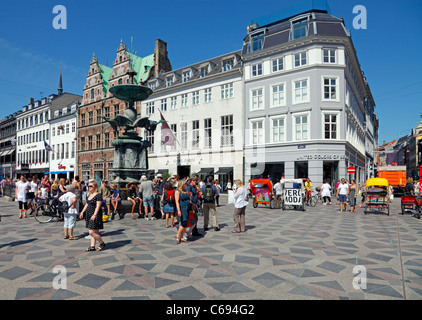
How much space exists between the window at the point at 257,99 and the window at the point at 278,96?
4.45ft

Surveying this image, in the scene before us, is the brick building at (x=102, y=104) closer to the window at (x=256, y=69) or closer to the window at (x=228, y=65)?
the window at (x=228, y=65)

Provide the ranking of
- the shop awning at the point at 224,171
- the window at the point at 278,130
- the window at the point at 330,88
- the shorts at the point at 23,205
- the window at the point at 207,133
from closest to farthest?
the shorts at the point at 23,205, the window at the point at 330,88, the window at the point at 278,130, the shop awning at the point at 224,171, the window at the point at 207,133

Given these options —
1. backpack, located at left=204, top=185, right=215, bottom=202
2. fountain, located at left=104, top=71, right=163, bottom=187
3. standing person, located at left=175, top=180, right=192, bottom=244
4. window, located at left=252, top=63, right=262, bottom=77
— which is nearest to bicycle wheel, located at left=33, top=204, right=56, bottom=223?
fountain, located at left=104, top=71, right=163, bottom=187

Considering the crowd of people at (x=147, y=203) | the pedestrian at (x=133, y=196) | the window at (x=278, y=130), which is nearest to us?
the crowd of people at (x=147, y=203)

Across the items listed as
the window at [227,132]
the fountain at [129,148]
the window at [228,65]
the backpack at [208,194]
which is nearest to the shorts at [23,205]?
the fountain at [129,148]

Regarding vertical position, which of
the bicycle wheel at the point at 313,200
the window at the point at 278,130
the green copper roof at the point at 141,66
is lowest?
the bicycle wheel at the point at 313,200

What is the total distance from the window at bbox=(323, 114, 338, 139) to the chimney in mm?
27653

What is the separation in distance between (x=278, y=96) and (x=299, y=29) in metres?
6.89

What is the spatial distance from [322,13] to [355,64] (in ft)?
23.2

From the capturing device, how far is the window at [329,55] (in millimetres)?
27859

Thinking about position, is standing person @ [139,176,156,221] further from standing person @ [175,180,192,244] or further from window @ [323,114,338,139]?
window @ [323,114,338,139]

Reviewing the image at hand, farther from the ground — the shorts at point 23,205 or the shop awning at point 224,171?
the shop awning at point 224,171

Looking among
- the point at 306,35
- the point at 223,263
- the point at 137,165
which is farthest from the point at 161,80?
the point at 223,263
